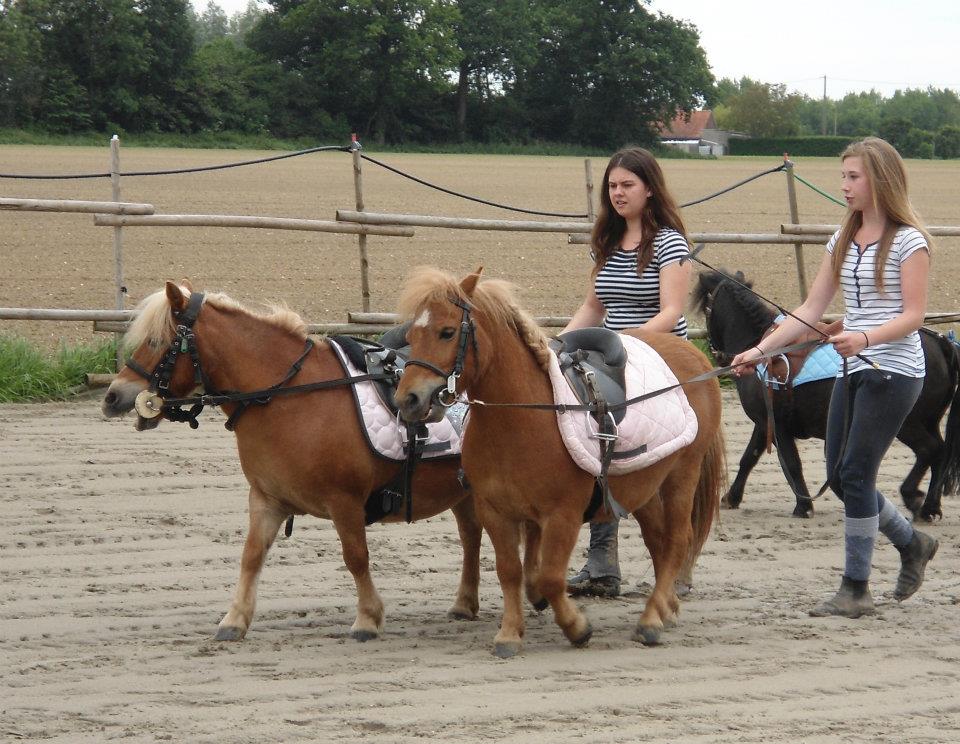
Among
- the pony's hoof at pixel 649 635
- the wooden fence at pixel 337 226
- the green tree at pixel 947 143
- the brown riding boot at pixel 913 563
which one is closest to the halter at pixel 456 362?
the pony's hoof at pixel 649 635

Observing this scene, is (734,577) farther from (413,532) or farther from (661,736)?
(661,736)

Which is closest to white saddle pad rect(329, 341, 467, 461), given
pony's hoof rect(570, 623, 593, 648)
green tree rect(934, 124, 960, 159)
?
pony's hoof rect(570, 623, 593, 648)

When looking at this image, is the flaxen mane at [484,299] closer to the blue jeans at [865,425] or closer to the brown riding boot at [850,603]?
the blue jeans at [865,425]

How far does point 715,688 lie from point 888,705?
56 centimetres

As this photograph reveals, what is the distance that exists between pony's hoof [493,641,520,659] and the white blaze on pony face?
1.29 metres

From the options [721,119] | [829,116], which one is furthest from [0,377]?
[829,116]

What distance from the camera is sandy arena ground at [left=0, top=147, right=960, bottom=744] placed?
3742 mm

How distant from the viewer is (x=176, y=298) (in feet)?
14.7

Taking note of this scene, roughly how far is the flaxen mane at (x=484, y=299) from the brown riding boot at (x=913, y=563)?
1967 mm

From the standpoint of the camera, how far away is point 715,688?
409 cm

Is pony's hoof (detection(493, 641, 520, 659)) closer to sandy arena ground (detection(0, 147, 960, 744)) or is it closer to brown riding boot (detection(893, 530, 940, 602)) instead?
sandy arena ground (detection(0, 147, 960, 744))

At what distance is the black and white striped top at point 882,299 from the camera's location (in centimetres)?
464

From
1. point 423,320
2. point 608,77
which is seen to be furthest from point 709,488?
point 608,77

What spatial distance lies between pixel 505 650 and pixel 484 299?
1318 mm
